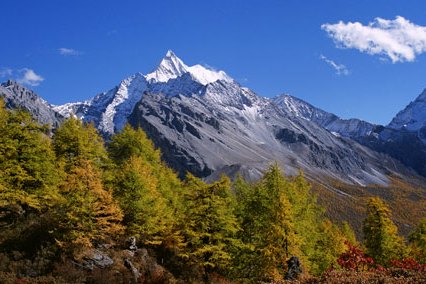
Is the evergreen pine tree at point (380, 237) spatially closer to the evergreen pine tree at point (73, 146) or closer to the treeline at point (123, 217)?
the treeline at point (123, 217)

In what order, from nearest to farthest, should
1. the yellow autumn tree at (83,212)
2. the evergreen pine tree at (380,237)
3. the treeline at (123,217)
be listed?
the yellow autumn tree at (83,212) < the treeline at (123,217) < the evergreen pine tree at (380,237)

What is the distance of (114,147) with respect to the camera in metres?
53.3

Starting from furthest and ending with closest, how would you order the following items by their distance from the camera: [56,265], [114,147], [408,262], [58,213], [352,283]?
[114,147], [58,213], [56,265], [408,262], [352,283]

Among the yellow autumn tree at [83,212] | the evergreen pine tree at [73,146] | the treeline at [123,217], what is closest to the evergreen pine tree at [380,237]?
the treeline at [123,217]

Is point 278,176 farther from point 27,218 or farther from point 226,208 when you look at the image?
point 27,218

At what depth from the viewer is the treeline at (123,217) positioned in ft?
106

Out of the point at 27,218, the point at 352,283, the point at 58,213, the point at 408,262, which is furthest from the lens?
the point at 27,218

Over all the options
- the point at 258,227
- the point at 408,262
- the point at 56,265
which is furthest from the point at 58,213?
the point at 408,262

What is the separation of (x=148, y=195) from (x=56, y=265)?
10429 millimetres

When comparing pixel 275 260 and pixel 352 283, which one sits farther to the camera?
pixel 275 260

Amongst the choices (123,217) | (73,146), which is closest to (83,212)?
(123,217)

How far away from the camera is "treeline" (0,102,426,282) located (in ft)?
106

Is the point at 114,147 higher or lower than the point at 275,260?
higher

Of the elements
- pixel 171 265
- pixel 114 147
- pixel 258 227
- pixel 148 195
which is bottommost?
pixel 171 265
